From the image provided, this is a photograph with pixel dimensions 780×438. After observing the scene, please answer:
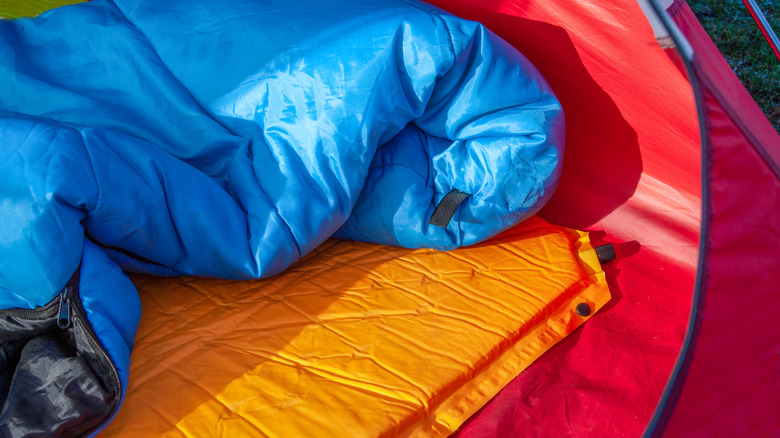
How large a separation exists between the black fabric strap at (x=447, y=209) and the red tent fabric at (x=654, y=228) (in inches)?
12.8

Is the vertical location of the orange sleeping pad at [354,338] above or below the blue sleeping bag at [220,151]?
below

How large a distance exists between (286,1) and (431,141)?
42 cm

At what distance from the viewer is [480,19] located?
1490 mm

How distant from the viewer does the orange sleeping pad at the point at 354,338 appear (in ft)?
3.22

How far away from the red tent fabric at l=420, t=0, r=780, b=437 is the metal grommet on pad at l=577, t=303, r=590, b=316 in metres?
0.03

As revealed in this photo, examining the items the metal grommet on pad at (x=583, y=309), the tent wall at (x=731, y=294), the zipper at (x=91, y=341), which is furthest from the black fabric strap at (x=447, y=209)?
the zipper at (x=91, y=341)

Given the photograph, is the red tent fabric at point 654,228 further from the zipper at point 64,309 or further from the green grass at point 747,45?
the green grass at point 747,45

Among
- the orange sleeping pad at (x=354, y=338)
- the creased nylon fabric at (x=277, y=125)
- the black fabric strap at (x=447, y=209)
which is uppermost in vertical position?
the creased nylon fabric at (x=277, y=125)

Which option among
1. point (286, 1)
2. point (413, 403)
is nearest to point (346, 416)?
point (413, 403)

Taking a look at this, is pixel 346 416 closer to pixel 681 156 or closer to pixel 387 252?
pixel 387 252

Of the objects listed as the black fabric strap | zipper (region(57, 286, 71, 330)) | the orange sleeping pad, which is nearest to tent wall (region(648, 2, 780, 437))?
the orange sleeping pad

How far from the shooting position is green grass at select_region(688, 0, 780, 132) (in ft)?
7.04

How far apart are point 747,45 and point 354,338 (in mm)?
2049

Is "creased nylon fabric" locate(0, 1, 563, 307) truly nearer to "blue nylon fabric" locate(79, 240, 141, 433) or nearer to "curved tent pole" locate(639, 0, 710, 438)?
"blue nylon fabric" locate(79, 240, 141, 433)
